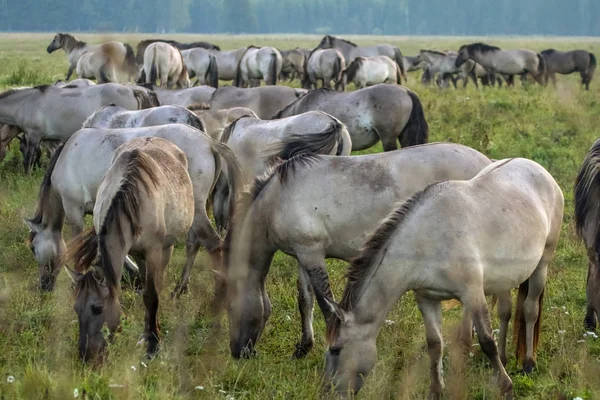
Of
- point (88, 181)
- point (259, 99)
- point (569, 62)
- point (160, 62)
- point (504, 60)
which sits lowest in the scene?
point (569, 62)

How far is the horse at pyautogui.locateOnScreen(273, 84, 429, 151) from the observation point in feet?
34.9

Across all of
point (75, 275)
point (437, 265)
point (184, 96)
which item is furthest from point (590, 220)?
point (184, 96)

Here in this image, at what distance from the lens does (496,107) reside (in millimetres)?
17547

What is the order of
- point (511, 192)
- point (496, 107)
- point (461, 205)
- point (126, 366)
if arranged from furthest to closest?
point (496, 107) < point (511, 192) < point (461, 205) < point (126, 366)

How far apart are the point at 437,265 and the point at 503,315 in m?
1.24

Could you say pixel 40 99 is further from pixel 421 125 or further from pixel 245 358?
pixel 245 358

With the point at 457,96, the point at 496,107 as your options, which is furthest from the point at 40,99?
the point at 457,96

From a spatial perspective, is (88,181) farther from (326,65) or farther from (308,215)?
(326,65)

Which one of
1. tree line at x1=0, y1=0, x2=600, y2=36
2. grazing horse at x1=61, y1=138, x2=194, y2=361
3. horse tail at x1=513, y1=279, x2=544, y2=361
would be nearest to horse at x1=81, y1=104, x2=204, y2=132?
tree line at x1=0, y1=0, x2=600, y2=36

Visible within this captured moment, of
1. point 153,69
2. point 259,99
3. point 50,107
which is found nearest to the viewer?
point 50,107

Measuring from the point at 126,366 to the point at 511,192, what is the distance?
2608 millimetres

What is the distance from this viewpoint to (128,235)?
5402 millimetres

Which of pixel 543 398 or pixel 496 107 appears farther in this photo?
pixel 496 107

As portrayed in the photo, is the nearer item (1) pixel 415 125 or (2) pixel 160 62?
(1) pixel 415 125
